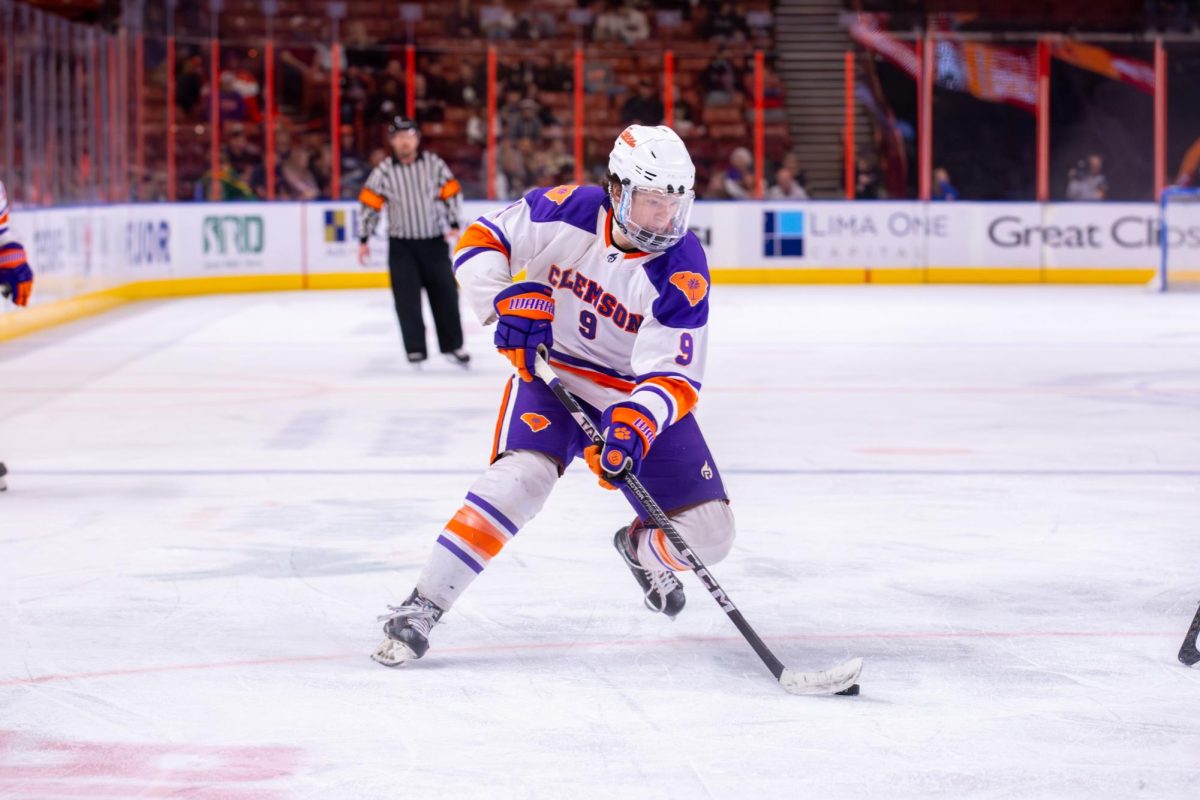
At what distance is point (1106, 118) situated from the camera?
17.2 meters

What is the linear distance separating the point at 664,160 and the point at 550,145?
44.3ft

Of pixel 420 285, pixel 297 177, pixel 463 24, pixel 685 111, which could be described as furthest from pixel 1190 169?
pixel 420 285

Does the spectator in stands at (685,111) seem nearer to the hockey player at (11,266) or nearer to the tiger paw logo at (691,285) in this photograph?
the hockey player at (11,266)

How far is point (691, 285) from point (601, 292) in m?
0.22

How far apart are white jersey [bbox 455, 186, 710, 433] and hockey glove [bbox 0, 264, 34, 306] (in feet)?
8.11

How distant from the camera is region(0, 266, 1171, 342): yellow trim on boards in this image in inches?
598

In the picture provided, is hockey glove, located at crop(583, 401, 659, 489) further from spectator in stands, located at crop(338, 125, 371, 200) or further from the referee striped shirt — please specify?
spectator in stands, located at crop(338, 125, 371, 200)

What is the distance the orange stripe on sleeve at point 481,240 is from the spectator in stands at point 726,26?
52.8 ft

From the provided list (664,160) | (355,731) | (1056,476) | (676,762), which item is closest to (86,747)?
(355,731)

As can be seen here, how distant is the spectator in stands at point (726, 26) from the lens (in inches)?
765

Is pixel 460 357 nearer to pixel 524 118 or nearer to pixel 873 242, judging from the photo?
pixel 524 118

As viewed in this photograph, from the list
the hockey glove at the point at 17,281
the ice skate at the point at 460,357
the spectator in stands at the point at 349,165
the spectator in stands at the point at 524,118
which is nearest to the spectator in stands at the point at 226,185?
the spectator in stands at the point at 349,165

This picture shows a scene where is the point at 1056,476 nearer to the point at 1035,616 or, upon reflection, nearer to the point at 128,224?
the point at 1035,616

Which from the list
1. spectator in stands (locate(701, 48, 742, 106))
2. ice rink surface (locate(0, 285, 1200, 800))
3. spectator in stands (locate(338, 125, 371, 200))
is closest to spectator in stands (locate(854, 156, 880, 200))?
spectator in stands (locate(701, 48, 742, 106))
